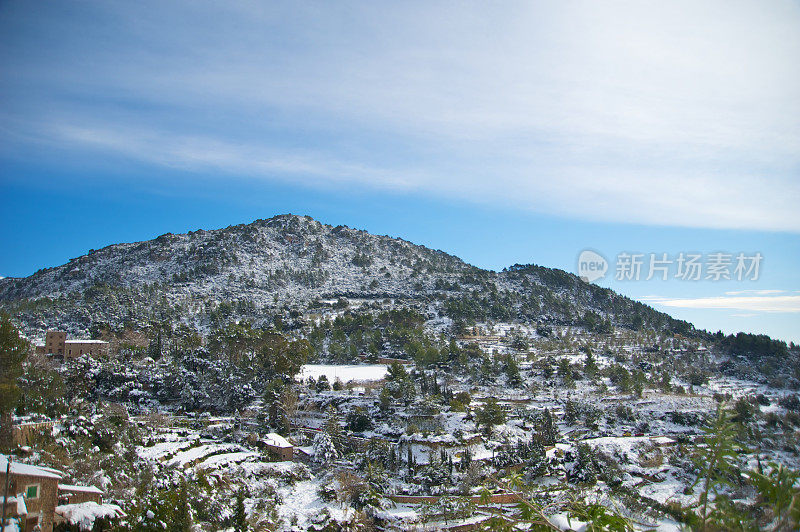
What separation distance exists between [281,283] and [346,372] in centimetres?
4951

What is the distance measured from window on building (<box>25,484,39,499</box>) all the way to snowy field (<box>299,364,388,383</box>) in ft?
104

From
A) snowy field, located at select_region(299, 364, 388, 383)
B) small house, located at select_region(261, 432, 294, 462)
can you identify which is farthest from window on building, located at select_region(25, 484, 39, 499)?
snowy field, located at select_region(299, 364, 388, 383)

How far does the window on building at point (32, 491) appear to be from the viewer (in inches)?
542

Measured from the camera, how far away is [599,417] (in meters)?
37.0

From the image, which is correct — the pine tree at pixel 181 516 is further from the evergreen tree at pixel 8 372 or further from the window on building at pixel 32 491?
the evergreen tree at pixel 8 372

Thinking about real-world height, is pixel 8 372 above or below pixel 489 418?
above

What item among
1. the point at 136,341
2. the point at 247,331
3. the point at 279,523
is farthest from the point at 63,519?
the point at 136,341

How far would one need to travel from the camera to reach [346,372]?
5019cm

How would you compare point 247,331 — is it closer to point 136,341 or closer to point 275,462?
point 136,341

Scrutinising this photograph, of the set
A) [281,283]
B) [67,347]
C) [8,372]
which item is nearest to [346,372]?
[67,347]

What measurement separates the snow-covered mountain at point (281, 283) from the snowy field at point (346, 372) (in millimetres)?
25132

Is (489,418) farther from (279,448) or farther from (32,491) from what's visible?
(32,491)

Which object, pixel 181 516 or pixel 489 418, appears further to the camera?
pixel 489 418

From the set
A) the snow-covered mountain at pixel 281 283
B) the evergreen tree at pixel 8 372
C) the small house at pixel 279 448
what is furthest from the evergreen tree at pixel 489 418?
the snow-covered mountain at pixel 281 283
